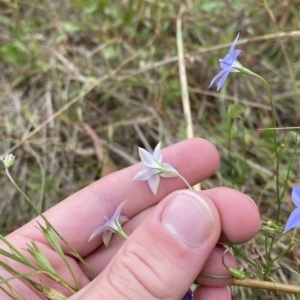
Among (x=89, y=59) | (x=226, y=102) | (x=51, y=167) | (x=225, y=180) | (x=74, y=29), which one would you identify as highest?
(x=74, y=29)

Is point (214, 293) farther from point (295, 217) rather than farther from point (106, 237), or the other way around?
point (295, 217)

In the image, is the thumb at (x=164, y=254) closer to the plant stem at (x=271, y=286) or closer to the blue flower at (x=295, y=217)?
the plant stem at (x=271, y=286)

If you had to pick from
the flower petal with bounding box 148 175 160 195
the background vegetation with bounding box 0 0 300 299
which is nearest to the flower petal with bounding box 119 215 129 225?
the flower petal with bounding box 148 175 160 195

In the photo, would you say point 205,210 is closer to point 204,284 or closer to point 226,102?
point 204,284

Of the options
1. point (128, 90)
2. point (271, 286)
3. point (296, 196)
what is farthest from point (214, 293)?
point (128, 90)

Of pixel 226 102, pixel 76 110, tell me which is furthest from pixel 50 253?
pixel 226 102

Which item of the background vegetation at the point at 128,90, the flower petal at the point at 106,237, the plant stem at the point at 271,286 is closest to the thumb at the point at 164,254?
the plant stem at the point at 271,286
